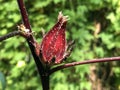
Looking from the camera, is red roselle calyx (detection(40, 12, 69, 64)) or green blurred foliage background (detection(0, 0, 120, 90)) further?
green blurred foliage background (detection(0, 0, 120, 90))

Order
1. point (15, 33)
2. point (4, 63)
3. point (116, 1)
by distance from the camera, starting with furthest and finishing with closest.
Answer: point (4, 63), point (116, 1), point (15, 33)

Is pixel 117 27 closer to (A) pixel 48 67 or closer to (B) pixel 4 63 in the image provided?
(B) pixel 4 63

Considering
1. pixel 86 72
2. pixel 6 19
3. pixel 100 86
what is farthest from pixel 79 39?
pixel 6 19

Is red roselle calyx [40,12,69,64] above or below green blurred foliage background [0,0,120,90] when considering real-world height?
above

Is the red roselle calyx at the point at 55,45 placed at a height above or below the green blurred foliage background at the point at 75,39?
above

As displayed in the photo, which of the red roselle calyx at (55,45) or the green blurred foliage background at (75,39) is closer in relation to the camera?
the red roselle calyx at (55,45)
